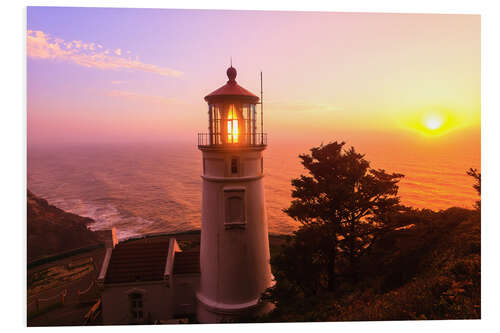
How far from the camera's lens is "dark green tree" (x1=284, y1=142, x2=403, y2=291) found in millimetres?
5844

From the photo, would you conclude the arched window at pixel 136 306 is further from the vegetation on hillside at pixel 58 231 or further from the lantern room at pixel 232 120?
the vegetation on hillside at pixel 58 231

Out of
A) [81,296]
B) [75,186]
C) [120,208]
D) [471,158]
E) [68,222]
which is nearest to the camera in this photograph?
[471,158]

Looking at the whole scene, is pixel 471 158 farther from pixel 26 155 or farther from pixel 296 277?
pixel 26 155

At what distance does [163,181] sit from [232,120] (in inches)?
1095

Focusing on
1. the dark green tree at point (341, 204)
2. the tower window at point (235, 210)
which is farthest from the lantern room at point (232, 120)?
the dark green tree at point (341, 204)

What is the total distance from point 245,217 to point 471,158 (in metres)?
5.86

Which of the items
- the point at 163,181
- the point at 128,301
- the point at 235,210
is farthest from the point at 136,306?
the point at 163,181

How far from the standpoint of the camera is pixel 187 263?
288 inches

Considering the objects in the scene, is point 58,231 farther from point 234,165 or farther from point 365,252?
point 365,252

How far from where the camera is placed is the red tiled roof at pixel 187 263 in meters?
7.20

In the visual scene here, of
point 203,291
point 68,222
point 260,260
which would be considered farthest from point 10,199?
point 68,222

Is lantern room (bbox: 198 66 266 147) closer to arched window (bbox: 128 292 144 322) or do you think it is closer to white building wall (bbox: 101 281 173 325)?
white building wall (bbox: 101 281 173 325)

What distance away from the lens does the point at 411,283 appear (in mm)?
4969

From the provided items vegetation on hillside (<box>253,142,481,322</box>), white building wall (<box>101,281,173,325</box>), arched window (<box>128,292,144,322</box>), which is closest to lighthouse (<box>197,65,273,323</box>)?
vegetation on hillside (<box>253,142,481,322</box>)
